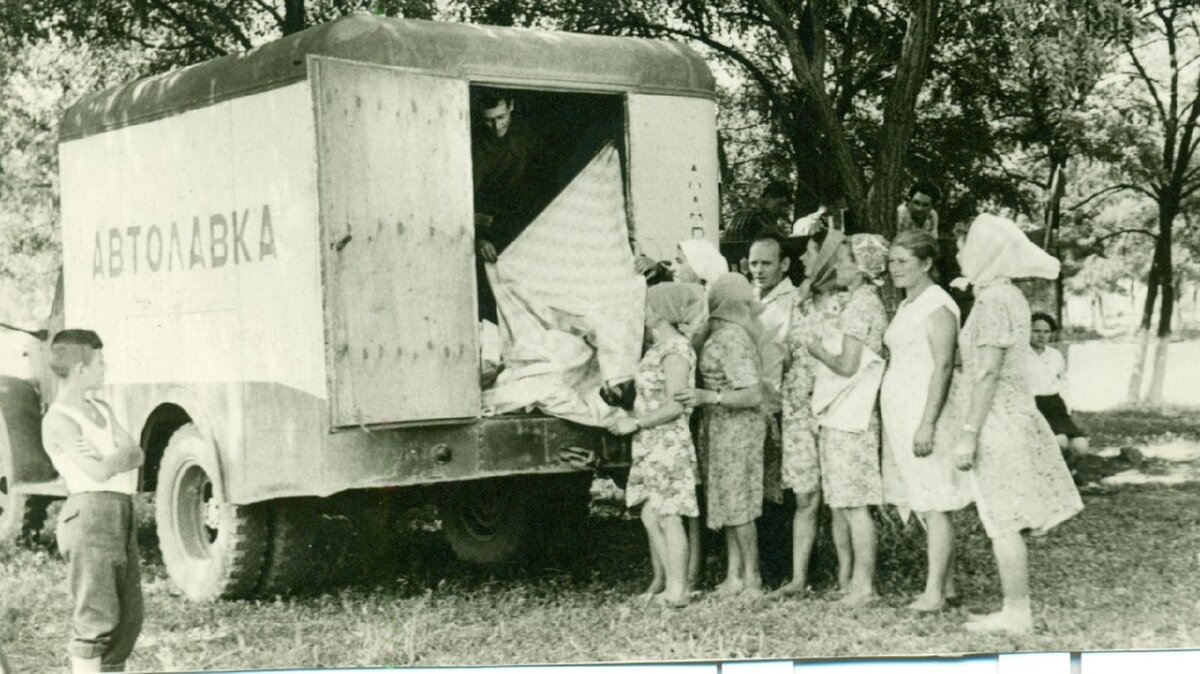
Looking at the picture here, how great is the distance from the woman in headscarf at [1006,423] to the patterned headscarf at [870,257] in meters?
0.39

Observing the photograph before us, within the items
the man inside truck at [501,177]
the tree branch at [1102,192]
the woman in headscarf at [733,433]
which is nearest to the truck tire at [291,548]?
the man inside truck at [501,177]

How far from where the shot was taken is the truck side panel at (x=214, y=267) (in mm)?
4965

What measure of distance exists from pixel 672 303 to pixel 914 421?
101cm

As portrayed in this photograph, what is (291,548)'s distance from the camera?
547 centimetres

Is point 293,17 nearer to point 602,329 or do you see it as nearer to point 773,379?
point 602,329

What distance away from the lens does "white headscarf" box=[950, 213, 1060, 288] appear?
4.88 meters

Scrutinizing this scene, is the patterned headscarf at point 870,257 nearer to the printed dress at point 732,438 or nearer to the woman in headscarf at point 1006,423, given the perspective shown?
the woman in headscarf at point 1006,423

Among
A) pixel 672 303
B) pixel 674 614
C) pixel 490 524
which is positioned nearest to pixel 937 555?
pixel 674 614

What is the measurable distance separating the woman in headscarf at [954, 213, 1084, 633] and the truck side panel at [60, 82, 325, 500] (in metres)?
2.34

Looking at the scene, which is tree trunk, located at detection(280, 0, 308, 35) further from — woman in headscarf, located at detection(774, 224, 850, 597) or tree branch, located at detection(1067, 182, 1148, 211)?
tree branch, located at detection(1067, 182, 1148, 211)

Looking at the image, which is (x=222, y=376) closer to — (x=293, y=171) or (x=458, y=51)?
(x=293, y=171)

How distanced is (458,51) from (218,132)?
3.23 ft

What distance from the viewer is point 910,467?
507 cm

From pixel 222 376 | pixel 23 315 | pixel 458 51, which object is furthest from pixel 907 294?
pixel 23 315
